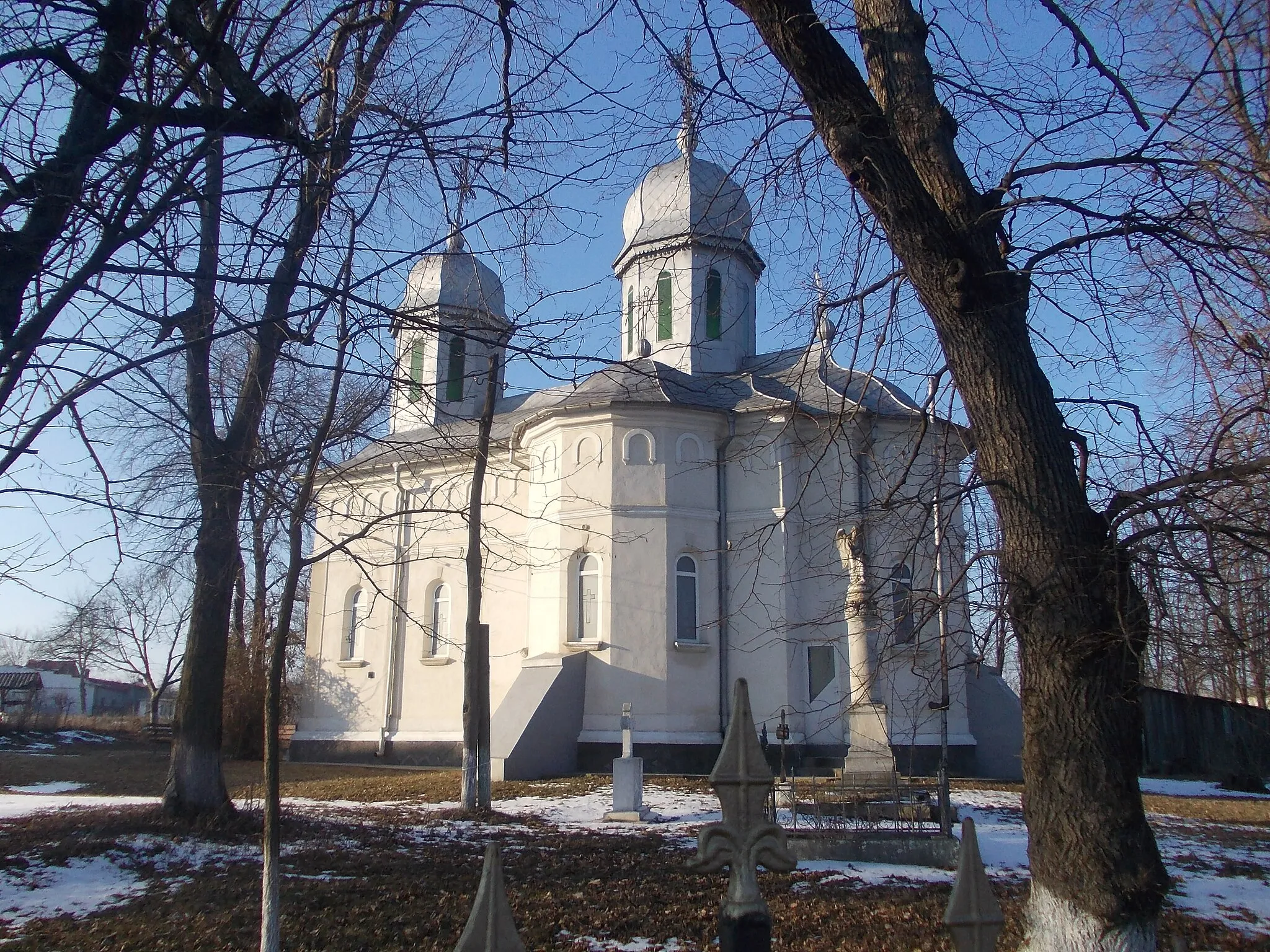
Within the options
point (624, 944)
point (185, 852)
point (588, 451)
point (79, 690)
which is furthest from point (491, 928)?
point (79, 690)

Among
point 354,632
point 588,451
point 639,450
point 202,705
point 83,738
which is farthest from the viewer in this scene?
point 83,738

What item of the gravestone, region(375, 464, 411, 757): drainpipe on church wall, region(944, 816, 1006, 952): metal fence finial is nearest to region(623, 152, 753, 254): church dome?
region(375, 464, 411, 757): drainpipe on church wall

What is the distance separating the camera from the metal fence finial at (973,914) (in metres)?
3.95

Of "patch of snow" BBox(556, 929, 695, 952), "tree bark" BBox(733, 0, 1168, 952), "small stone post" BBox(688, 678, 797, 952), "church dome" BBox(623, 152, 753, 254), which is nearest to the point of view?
"small stone post" BBox(688, 678, 797, 952)

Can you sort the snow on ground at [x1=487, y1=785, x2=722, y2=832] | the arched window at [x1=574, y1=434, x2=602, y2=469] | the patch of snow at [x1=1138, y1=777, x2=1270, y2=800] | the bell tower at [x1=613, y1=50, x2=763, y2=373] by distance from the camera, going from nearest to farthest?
the snow on ground at [x1=487, y1=785, x2=722, y2=832]
the patch of snow at [x1=1138, y1=777, x2=1270, y2=800]
the arched window at [x1=574, y1=434, x2=602, y2=469]
the bell tower at [x1=613, y1=50, x2=763, y2=373]

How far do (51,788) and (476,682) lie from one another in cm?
921

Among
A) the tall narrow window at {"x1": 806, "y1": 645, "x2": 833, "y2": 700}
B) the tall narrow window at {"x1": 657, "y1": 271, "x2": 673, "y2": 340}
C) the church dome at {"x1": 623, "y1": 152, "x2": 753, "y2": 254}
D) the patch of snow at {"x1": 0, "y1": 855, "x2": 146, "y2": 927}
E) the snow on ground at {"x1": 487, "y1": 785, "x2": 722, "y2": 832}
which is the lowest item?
the snow on ground at {"x1": 487, "y1": 785, "x2": 722, "y2": 832}

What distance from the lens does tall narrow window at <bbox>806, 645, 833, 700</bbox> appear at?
21.8m

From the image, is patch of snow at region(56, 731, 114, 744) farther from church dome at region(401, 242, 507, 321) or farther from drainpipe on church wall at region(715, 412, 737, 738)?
church dome at region(401, 242, 507, 321)

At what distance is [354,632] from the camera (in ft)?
94.4

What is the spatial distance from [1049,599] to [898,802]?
7.57 metres

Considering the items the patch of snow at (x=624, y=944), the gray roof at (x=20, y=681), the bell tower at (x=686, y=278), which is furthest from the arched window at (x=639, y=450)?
the gray roof at (x=20, y=681)

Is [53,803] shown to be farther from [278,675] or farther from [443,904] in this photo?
[278,675]

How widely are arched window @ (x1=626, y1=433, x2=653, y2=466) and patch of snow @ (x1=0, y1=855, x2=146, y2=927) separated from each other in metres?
14.7
